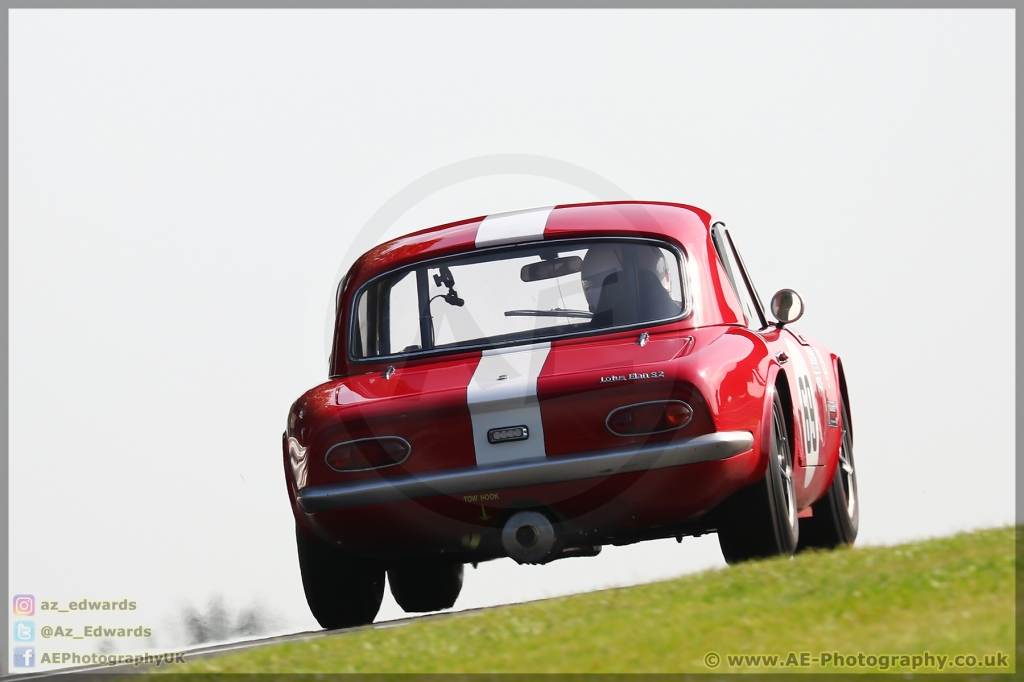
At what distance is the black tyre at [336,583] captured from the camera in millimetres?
7008

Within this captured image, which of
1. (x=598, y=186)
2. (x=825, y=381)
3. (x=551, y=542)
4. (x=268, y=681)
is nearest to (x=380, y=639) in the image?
(x=268, y=681)

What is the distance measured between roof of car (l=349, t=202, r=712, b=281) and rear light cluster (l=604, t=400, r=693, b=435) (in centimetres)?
114

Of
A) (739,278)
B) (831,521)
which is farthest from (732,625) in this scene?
(831,521)

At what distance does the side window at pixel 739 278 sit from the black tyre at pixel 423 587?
259 cm

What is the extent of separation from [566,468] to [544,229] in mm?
1463

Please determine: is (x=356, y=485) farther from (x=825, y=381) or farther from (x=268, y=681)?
(x=825, y=381)

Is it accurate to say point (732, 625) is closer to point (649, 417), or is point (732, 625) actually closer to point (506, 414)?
point (649, 417)

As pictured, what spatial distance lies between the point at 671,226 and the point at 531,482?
157 centimetres

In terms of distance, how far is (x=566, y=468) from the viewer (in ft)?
Answer: 20.6

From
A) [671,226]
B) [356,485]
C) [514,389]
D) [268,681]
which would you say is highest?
[671,226]

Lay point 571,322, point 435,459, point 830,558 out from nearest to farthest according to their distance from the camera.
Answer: point 830,558 → point 435,459 → point 571,322

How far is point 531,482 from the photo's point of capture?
632cm

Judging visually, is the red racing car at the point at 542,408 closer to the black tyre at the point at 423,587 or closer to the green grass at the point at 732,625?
the green grass at the point at 732,625

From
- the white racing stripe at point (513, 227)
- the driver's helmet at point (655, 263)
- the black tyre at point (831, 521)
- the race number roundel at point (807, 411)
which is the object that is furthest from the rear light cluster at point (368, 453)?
the black tyre at point (831, 521)
